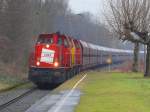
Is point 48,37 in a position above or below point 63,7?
below

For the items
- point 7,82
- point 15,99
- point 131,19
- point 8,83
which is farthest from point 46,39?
point 15,99

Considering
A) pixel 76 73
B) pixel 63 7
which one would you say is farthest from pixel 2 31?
pixel 63 7

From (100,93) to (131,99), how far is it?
3.72m

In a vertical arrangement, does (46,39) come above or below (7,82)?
above

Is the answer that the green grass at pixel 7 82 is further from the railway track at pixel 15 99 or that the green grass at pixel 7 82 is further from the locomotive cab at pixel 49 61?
the locomotive cab at pixel 49 61

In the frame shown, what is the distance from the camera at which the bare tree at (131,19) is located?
39844 mm

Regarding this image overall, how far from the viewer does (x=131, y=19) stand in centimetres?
4078

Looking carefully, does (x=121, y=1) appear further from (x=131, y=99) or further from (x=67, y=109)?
(x=67, y=109)

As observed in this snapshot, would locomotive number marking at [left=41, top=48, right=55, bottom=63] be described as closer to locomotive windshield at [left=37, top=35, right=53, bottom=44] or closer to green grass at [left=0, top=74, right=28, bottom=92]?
locomotive windshield at [left=37, top=35, right=53, bottom=44]

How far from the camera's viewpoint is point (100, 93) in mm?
27312

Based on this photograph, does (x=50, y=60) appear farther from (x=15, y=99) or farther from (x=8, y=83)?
(x=15, y=99)

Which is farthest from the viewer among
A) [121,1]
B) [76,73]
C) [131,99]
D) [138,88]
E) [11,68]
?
[11,68]

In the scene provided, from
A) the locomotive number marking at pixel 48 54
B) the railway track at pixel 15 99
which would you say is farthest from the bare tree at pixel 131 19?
the railway track at pixel 15 99

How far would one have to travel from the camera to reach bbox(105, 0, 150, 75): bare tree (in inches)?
1569
